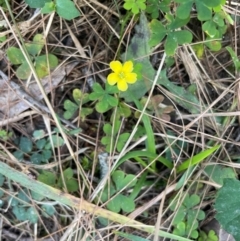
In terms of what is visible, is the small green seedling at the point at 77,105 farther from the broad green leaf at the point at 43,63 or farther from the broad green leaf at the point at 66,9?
the broad green leaf at the point at 66,9

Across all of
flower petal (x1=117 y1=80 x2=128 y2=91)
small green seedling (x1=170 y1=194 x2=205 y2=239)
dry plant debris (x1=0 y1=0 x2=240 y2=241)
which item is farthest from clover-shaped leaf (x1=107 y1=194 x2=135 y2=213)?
flower petal (x1=117 y1=80 x2=128 y2=91)

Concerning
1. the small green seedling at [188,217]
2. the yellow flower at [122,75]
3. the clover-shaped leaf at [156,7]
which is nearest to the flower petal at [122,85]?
the yellow flower at [122,75]

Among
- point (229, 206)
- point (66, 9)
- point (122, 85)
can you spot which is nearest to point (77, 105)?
point (122, 85)

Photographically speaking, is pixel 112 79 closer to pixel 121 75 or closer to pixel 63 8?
pixel 121 75

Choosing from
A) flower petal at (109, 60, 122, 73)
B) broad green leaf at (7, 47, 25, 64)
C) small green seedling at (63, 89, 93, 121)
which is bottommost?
small green seedling at (63, 89, 93, 121)

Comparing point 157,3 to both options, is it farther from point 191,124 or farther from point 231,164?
point 231,164

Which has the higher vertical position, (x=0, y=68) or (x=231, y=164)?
(x=0, y=68)

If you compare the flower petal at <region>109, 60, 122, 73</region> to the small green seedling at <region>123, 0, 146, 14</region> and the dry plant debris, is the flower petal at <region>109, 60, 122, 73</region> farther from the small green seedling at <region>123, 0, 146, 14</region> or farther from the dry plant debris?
the small green seedling at <region>123, 0, 146, 14</region>

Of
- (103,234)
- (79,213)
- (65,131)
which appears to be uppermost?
(65,131)

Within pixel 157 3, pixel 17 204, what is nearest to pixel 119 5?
pixel 157 3
